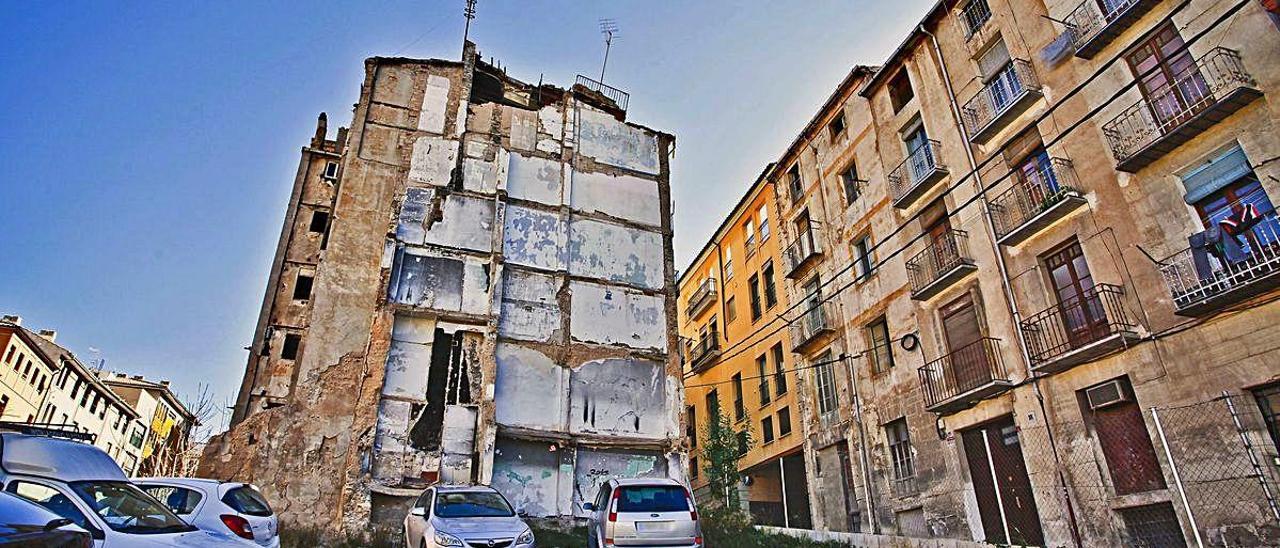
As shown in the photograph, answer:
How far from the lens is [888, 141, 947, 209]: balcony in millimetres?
19391

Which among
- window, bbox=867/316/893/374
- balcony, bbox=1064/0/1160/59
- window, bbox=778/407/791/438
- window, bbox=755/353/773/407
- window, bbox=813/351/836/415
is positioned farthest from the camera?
window, bbox=755/353/773/407

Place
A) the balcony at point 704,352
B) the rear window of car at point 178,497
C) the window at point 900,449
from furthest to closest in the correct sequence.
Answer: the balcony at point 704,352 → the window at point 900,449 → the rear window of car at point 178,497

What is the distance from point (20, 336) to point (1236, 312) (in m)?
53.3

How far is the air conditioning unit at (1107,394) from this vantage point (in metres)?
13.6

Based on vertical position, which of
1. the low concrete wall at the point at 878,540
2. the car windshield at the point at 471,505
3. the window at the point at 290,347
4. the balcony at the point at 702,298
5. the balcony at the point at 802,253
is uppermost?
the balcony at the point at 702,298

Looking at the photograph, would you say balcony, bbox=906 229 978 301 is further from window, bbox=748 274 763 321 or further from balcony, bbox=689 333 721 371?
balcony, bbox=689 333 721 371

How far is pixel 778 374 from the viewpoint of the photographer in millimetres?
27078

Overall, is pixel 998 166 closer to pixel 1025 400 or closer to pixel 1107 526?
pixel 1025 400

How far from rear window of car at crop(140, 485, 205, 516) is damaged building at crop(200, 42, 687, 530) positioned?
261 inches

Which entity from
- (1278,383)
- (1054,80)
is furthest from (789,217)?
(1278,383)

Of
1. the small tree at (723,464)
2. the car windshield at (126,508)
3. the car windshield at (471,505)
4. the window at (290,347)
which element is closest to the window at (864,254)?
the small tree at (723,464)

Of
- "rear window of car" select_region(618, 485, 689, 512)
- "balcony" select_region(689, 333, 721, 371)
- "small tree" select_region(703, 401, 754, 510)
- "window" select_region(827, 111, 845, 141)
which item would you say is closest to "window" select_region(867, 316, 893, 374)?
"small tree" select_region(703, 401, 754, 510)

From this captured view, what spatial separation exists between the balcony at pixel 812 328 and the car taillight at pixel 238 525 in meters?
17.9

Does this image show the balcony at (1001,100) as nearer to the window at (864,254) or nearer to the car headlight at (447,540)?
the window at (864,254)
